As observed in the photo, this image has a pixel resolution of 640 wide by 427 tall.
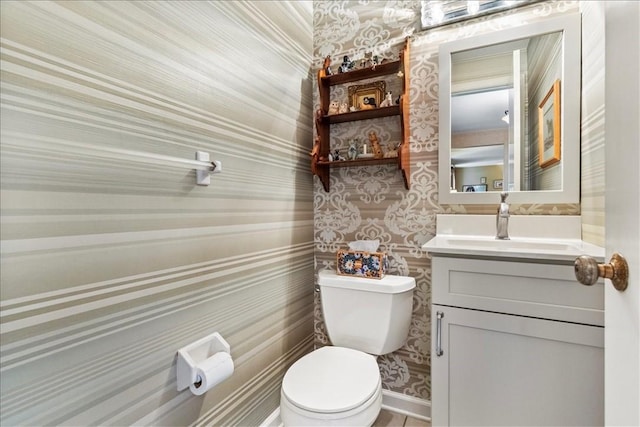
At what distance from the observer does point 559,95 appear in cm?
136

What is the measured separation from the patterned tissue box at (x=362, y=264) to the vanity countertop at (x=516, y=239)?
28cm

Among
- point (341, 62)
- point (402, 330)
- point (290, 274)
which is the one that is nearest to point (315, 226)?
point (290, 274)

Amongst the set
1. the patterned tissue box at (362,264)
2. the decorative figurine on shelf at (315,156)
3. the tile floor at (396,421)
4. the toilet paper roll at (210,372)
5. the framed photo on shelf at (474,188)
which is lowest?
the tile floor at (396,421)

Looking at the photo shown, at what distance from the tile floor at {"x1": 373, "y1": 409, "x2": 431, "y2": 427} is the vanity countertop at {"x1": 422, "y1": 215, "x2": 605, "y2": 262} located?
3.10ft

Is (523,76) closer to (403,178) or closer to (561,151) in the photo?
(561,151)

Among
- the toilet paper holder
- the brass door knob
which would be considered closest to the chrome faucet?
the brass door knob

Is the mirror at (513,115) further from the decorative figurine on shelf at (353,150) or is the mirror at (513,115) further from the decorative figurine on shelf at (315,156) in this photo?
the decorative figurine on shelf at (315,156)

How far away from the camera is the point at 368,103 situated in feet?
5.41

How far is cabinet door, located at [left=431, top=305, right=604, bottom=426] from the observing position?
1.01 meters

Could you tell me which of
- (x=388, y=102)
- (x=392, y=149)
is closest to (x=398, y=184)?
(x=392, y=149)

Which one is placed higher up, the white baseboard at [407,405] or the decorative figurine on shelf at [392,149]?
the decorative figurine on shelf at [392,149]

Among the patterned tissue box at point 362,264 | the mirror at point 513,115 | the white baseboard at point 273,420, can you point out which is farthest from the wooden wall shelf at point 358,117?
the white baseboard at point 273,420

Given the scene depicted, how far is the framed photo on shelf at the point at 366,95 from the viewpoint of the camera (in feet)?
5.41

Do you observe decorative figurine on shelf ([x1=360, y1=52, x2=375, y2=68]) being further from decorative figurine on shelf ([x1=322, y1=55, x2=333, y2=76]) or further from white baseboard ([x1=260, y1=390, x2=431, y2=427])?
Answer: white baseboard ([x1=260, y1=390, x2=431, y2=427])
